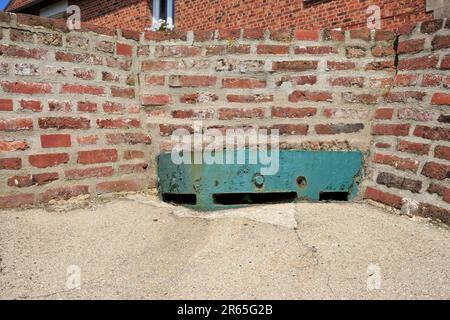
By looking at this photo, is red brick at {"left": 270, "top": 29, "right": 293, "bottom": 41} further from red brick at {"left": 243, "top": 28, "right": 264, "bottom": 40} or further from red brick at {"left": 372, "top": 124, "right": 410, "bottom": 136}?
red brick at {"left": 372, "top": 124, "right": 410, "bottom": 136}

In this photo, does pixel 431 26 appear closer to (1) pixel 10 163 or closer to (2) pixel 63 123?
(2) pixel 63 123

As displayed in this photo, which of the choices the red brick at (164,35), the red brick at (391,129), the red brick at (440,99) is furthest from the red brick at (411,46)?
the red brick at (164,35)

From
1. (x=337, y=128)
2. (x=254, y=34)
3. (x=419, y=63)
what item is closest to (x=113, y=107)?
(x=254, y=34)

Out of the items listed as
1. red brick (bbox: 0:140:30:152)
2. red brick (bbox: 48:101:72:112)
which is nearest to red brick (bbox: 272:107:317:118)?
red brick (bbox: 48:101:72:112)

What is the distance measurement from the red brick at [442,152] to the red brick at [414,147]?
45mm

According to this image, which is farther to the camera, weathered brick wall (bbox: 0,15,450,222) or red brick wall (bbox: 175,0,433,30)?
red brick wall (bbox: 175,0,433,30)

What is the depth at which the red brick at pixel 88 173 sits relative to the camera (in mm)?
2035

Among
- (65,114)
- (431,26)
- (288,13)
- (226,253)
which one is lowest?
(226,253)

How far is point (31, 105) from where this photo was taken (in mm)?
1908

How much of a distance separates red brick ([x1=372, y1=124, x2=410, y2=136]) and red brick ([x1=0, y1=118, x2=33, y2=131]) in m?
1.90

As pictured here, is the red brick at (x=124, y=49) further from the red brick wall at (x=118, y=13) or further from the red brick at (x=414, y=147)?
the red brick wall at (x=118, y=13)

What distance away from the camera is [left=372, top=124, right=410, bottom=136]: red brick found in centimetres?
197

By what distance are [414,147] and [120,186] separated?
5.41 ft

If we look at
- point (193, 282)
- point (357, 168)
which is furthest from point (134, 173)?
point (357, 168)
